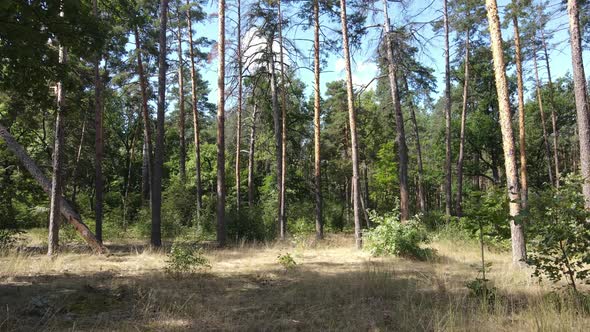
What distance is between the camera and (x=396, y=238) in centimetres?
1048

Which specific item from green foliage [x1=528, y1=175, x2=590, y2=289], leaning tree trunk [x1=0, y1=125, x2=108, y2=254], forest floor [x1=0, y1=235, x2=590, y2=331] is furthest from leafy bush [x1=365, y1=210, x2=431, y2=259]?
leaning tree trunk [x1=0, y1=125, x2=108, y2=254]

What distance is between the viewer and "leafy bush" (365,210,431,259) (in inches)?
409

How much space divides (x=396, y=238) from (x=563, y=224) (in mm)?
6167

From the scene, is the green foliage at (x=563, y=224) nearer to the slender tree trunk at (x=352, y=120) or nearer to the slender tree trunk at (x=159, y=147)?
the slender tree trunk at (x=352, y=120)

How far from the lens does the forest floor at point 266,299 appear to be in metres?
4.57

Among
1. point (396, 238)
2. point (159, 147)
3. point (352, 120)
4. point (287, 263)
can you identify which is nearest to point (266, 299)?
point (287, 263)

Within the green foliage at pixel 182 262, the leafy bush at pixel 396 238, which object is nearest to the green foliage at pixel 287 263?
the green foliage at pixel 182 262

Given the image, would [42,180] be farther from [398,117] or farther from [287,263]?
[398,117]

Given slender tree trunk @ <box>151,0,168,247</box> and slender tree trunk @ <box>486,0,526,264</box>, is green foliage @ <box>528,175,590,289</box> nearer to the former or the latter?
slender tree trunk @ <box>486,0,526,264</box>

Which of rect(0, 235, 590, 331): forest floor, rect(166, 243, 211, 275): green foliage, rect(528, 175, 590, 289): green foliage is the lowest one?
rect(0, 235, 590, 331): forest floor

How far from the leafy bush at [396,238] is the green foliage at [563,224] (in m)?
5.59

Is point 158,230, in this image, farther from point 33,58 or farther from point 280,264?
point 33,58

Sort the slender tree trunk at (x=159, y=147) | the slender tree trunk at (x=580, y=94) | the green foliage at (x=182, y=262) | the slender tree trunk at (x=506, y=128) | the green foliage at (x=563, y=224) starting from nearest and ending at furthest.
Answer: the green foliage at (x=563, y=224), the slender tree trunk at (x=506, y=128), the green foliage at (x=182, y=262), the slender tree trunk at (x=580, y=94), the slender tree trunk at (x=159, y=147)

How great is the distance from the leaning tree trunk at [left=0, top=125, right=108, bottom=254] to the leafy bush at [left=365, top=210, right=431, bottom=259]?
7746mm
